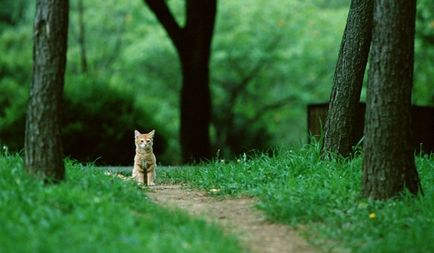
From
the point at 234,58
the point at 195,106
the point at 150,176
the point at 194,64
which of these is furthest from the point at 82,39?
the point at 150,176

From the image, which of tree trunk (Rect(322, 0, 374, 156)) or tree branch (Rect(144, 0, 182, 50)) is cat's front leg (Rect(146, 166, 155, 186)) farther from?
tree branch (Rect(144, 0, 182, 50))

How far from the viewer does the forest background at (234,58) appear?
26203 millimetres

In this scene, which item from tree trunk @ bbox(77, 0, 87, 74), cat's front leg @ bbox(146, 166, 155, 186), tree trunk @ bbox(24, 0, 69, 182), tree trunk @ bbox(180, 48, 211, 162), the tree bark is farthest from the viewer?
tree trunk @ bbox(77, 0, 87, 74)

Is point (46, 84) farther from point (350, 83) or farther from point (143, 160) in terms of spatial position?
point (350, 83)

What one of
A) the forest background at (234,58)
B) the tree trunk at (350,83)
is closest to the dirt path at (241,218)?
the tree trunk at (350,83)

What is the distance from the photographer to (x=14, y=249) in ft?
19.8

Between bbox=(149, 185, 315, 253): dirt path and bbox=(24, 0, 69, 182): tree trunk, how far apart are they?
5.04 ft

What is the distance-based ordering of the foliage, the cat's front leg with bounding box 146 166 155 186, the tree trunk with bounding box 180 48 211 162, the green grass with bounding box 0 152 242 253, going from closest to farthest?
the green grass with bounding box 0 152 242 253
the cat's front leg with bounding box 146 166 155 186
the tree trunk with bounding box 180 48 211 162
the foliage

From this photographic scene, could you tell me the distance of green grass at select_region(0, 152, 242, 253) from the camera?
6.36 metres

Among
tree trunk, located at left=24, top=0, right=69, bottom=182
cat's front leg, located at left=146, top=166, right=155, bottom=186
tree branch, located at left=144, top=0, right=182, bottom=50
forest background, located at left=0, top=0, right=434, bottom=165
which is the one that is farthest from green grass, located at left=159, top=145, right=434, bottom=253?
forest background, located at left=0, top=0, right=434, bottom=165

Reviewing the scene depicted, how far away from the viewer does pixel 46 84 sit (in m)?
7.83

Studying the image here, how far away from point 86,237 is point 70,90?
13.6m

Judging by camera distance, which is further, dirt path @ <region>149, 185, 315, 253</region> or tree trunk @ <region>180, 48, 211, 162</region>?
tree trunk @ <region>180, 48, 211, 162</region>

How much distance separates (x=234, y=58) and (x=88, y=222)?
2065cm
